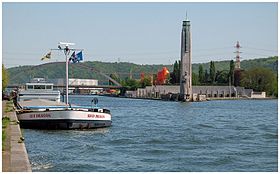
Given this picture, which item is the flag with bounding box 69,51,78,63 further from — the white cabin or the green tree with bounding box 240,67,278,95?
the green tree with bounding box 240,67,278,95

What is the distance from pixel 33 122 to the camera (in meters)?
24.4

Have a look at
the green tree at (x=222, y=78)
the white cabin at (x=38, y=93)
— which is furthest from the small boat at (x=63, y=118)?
the green tree at (x=222, y=78)

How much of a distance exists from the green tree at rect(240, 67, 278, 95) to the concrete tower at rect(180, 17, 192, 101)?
27215 millimetres

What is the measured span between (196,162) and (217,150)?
9.77 feet

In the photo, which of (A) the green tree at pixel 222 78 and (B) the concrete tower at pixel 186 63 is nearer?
(B) the concrete tower at pixel 186 63

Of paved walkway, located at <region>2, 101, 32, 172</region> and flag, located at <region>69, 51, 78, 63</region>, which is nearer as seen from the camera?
paved walkway, located at <region>2, 101, 32, 172</region>

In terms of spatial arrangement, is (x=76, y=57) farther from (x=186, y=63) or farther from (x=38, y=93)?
(x=186, y=63)

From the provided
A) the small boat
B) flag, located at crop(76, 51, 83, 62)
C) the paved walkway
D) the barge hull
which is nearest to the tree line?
flag, located at crop(76, 51, 83, 62)

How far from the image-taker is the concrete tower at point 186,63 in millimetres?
96525

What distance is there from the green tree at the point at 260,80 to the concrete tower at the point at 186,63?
89.3ft

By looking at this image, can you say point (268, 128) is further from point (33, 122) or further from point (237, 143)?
point (33, 122)

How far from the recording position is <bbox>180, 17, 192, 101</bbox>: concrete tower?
96.5 m

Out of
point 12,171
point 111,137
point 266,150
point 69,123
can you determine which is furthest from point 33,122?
point 12,171

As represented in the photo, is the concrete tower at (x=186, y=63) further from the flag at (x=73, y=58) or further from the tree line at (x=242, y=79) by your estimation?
the flag at (x=73, y=58)
